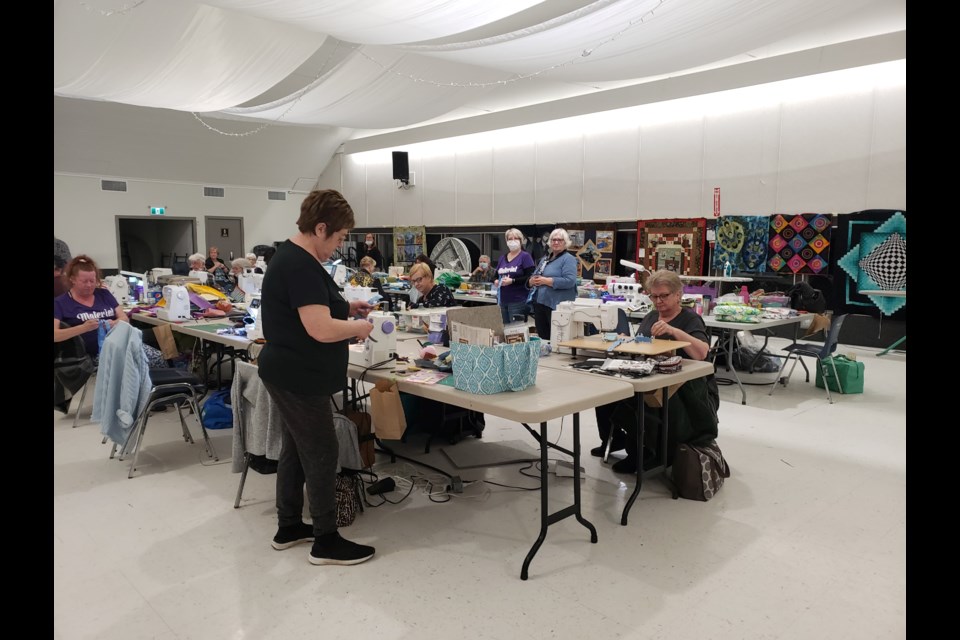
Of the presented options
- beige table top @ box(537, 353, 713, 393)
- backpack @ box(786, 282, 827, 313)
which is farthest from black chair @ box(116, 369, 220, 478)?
backpack @ box(786, 282, 827, 313)

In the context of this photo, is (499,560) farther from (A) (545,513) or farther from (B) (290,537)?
(B) (290,537)

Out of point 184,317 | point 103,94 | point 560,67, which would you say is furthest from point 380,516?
point 103,94

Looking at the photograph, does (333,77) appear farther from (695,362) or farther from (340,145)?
(340,145)

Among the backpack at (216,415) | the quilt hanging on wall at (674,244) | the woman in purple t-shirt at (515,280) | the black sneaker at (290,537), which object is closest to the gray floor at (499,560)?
the black sneaker at (290,537)

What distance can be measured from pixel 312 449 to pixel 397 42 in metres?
4.01

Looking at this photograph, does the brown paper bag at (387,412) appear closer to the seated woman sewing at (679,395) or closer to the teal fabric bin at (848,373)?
the seated woman sewing at (679,395)

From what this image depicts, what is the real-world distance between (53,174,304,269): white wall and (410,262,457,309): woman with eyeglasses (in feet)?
32.7

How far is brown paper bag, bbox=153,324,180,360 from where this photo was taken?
16.5ft

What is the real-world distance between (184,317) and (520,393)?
11.9ft

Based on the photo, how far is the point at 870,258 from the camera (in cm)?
768

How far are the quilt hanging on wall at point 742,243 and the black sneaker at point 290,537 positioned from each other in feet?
24.1

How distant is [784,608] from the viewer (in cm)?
237

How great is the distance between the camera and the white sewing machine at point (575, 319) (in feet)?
11.9

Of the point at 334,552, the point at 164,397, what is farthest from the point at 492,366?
the point at 164,397
